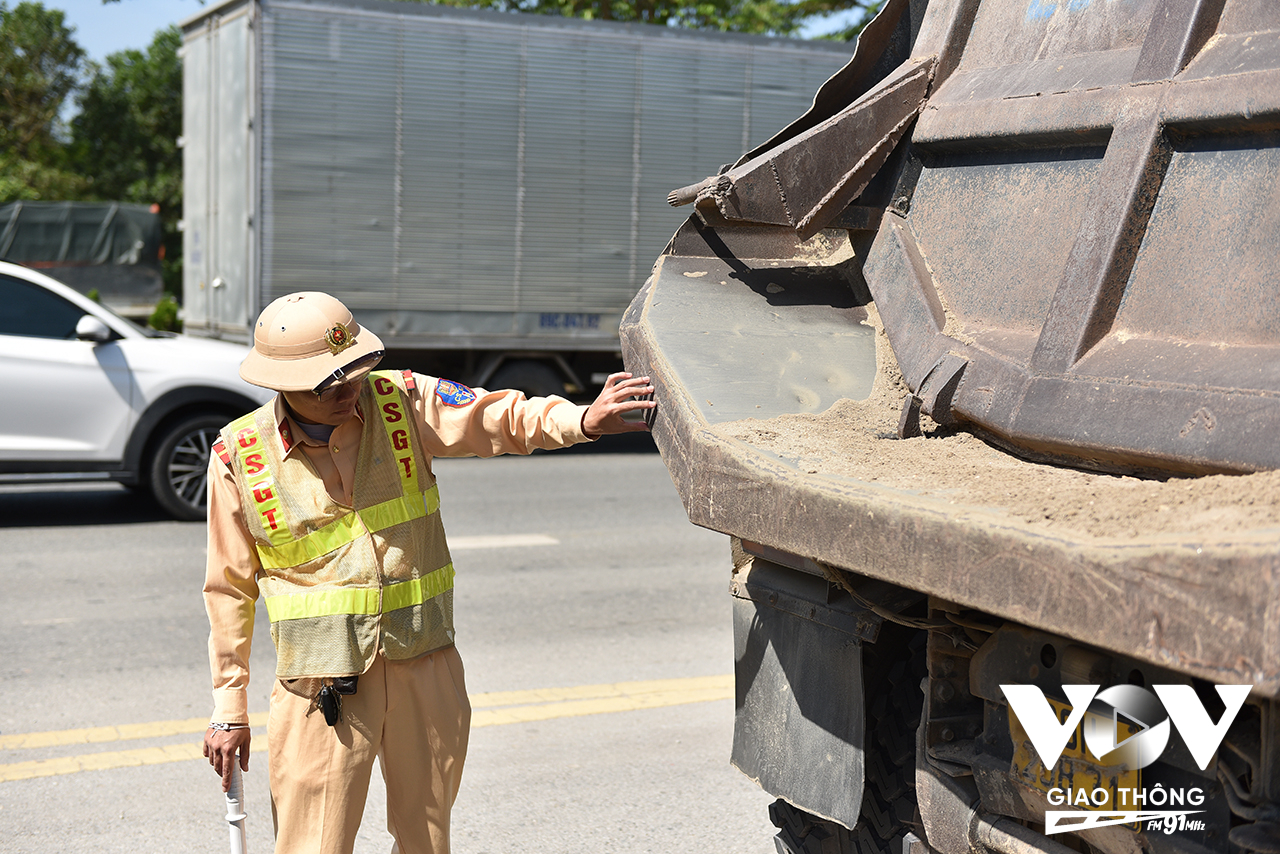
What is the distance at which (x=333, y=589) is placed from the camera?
109 inches

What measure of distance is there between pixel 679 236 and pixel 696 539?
5657 millimetres

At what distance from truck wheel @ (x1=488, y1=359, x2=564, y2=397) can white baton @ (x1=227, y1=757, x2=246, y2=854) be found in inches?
394

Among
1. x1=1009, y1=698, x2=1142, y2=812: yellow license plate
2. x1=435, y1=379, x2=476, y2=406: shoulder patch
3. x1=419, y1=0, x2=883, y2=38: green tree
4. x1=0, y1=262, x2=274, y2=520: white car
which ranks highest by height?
x1=419, y1=0, x2=883, y2=38: green tree

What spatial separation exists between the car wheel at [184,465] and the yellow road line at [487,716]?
4.13 meters

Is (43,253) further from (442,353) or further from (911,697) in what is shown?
(911,697)

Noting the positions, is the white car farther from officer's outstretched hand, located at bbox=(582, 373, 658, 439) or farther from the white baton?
officer's outstretched hand, located at bbox=(582, 373, 658, 439)

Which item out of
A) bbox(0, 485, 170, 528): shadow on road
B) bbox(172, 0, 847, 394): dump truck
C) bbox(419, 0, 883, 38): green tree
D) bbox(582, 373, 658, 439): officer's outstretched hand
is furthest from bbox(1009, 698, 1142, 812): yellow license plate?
bbox(419, 0, 883, 38): green tree

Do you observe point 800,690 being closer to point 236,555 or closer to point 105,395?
point 236,555

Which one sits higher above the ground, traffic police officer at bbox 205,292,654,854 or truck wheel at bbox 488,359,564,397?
traffic police officer at bbox 205,292,654,854

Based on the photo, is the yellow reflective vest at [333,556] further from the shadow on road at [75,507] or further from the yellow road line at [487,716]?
the shadow on road at [75,507]

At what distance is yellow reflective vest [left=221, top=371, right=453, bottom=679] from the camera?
9.00 ft

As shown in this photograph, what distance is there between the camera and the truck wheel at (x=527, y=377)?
1285 cm

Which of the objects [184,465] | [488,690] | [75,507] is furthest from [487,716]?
[75,507]

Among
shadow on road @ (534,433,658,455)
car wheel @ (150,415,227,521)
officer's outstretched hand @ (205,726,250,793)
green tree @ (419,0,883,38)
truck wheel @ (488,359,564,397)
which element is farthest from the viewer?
green tree @ (419,0,883,38)
